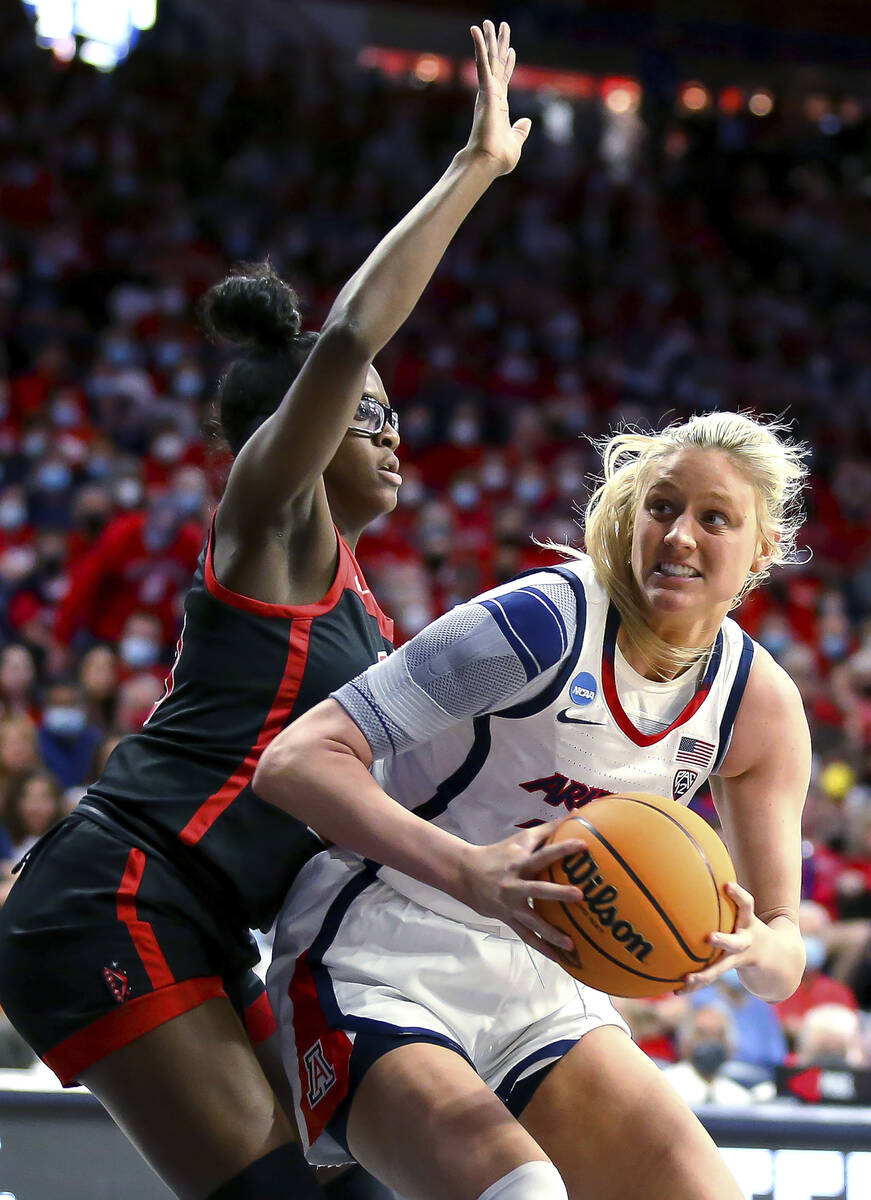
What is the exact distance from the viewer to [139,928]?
7.45 feet

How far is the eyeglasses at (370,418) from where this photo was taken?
2.68m

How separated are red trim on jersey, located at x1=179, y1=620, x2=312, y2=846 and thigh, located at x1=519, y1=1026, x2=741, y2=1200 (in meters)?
0.67

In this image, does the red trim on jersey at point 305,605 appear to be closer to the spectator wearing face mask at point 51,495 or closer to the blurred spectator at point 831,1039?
the blurred spectator at point 831,1039

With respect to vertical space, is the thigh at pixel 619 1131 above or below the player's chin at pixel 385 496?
below

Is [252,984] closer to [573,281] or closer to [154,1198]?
[154,1198]

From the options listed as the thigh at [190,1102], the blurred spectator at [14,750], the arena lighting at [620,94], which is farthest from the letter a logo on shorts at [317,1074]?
the arena lighting at [620,94]

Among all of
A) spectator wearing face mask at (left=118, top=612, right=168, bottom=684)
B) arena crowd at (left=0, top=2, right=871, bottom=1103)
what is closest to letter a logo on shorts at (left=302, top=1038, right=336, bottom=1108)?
arena crowd at (left=0, top=2, right=871, bottom=1103)

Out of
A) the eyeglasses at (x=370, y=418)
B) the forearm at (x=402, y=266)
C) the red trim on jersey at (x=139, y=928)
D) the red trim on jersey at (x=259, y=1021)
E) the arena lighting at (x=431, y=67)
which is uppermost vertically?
the arena lighting at (x=431, y=67)

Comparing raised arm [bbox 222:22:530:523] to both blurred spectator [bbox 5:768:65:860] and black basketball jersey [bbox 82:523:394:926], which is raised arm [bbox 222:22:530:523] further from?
blurred spectator [bbox 5:768:65:860]

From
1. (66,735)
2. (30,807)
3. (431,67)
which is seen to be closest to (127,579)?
(66,735)

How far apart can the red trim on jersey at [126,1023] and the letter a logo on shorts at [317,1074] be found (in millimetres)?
204

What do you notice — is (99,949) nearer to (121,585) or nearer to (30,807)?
(30,807)

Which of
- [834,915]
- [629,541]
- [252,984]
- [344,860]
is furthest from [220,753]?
[834,915]

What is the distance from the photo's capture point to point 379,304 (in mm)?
2240
